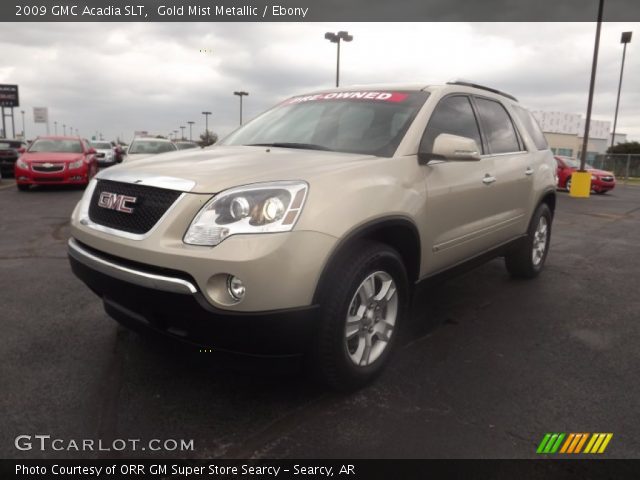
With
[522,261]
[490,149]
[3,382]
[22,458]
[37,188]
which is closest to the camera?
[22,458]

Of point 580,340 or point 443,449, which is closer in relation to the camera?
point 443,449

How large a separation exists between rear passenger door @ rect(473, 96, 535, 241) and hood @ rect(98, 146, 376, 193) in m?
1.62

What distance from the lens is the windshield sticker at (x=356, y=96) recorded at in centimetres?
351

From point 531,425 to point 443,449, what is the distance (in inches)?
21.2

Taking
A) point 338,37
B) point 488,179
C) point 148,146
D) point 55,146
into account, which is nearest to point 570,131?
point 338,37

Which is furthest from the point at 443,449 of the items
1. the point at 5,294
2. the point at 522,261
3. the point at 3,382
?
the point at 5,294

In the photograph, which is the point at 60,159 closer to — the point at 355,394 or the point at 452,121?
the point at 452,121

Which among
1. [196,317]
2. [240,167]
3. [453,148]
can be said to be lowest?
[196,317]

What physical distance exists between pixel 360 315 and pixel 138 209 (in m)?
1.29

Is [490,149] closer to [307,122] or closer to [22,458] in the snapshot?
[307,122]

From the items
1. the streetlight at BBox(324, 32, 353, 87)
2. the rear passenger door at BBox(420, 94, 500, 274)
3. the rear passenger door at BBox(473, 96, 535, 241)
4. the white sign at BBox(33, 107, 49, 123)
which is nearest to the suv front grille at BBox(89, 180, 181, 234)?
the rear passenger door at BBox(420, 94, 500, 274)

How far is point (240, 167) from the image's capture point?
2584 millimetres

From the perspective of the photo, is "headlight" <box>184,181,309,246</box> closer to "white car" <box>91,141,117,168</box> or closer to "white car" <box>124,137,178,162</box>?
"white car" <box>124,137,178,162</box>
